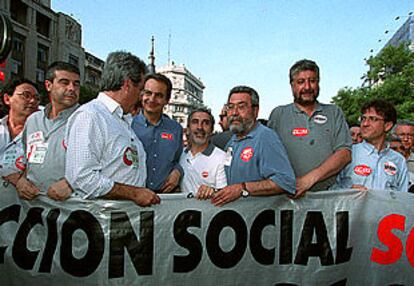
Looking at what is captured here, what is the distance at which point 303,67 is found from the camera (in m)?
3.93

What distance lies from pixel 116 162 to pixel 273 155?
1121 mm

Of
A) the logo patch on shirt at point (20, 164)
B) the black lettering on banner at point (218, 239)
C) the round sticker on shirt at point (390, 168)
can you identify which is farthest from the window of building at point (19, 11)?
the black lettering on banner at point (218, 239)

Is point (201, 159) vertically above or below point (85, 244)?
above

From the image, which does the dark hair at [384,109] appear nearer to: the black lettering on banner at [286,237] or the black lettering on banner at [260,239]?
the black lettering on banner at [286,237]

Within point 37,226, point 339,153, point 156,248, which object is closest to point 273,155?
point 339,153

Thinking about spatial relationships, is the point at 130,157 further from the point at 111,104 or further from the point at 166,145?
the point at 166,145

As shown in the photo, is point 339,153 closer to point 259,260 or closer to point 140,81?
point 259,260

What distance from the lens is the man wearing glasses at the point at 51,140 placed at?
11.0 ft

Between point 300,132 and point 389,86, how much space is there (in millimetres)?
25824

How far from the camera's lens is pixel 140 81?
125 inches

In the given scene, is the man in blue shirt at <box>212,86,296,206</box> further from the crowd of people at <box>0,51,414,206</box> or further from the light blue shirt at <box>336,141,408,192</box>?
the light blue shirt at <box>336,141,408,192</box>

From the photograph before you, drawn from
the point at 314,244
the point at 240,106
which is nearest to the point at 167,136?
the point at 240,106

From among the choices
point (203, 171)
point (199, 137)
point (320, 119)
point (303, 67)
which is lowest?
point (203, 171)

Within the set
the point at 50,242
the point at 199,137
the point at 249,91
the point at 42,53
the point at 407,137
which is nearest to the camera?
the point at 50,242
